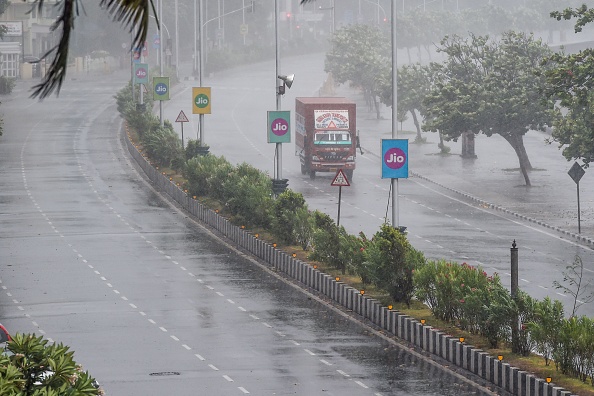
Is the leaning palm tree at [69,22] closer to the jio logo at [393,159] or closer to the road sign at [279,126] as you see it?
the jio logo at [393,159]

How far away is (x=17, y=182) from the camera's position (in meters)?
74.8

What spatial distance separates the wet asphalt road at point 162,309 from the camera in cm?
2850

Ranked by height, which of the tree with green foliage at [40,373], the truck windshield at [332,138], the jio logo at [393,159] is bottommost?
the tree with green foliage at [40,373]

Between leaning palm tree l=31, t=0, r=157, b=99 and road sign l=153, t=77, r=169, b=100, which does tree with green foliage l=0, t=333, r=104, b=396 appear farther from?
road sign l=153, t=77, r=169, b=100

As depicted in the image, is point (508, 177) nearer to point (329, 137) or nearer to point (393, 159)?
point (329, 137)

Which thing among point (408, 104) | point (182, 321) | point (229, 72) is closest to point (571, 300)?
point (182, 321)

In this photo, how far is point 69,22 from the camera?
6023 millimetres

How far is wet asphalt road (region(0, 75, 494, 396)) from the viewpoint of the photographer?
28.5m

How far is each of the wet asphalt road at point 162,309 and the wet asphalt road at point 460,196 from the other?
322 inches

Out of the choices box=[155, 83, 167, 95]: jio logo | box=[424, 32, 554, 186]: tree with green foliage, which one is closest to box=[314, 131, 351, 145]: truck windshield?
box=[424, 32, 554, 186]: tree with green foliage

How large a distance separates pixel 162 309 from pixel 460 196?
34.2m

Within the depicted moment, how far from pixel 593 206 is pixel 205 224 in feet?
65.9

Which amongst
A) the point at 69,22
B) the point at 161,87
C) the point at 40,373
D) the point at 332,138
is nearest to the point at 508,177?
the point at 332,138

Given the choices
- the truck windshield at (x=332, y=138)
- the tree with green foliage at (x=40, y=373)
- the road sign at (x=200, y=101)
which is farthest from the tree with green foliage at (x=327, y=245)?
the truck windshield at (x=332, y=138)
